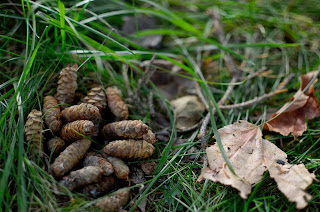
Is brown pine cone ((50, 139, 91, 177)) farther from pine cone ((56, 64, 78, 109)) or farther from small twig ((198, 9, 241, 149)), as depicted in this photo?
small twig ((198, 9, 241, 149))

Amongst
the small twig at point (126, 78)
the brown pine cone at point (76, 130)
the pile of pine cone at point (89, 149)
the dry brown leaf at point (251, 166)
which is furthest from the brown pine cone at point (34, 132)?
the dry brown leaf at point (251, 166)

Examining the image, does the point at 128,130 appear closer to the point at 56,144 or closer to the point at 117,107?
the point at 117,107

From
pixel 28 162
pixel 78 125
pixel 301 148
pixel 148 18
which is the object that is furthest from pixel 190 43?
pixel 28 162

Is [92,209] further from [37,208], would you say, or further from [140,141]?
[140,141]

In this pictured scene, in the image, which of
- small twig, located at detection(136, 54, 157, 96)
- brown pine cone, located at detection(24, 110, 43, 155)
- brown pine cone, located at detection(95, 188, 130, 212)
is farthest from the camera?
small twig, located at detection(136, 54, 157, 96)

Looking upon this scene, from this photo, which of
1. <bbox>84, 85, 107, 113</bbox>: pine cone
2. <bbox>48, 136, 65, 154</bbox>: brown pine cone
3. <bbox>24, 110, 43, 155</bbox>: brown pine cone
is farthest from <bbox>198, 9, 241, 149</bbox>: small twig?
<bbox>24, 110, 43, 155</bbox>: brown pine cone

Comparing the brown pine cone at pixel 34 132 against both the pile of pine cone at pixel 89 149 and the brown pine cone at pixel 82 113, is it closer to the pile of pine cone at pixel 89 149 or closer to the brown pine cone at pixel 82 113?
the pile of pine cone at pixel 89 149
